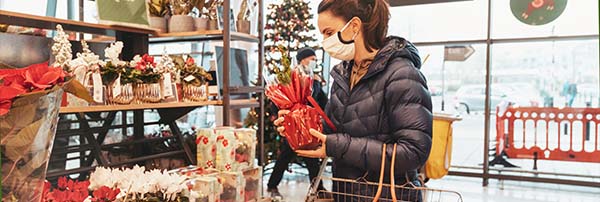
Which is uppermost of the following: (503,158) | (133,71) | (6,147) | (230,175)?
(133,71)

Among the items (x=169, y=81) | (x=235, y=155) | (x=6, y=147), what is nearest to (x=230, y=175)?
(x=235, y=155)

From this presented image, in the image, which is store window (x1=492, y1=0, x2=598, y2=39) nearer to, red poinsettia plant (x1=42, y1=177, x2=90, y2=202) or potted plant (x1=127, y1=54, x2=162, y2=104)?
potted plant (x1=127, y1=54, x2=162, y2=104)

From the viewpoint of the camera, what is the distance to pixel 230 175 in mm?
2350

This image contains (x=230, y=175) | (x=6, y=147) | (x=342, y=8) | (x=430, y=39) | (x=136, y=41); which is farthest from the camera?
(x=430, y=39)

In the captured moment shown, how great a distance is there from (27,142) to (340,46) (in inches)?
41.4

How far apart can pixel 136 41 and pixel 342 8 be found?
1.67 meters

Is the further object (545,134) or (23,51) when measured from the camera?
(545,134)

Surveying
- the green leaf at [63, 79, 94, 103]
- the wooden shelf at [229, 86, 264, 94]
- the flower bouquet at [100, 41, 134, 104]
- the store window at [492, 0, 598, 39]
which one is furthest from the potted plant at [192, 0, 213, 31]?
the store window at [492, 0, 598, 39]

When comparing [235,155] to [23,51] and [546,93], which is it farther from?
[546,93]

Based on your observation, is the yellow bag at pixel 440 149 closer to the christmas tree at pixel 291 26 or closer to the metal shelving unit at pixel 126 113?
the metal shelving unit at pixel 126 113

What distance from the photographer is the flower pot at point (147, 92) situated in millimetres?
2342

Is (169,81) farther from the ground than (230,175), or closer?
farther from the ground

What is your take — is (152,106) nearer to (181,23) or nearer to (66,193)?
(181,23)

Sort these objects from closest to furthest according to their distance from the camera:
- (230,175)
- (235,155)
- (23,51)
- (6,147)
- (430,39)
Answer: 1. (6,147)
2. (23,51)
3. (230,175)
4. (235,155)
5. (430,39)
